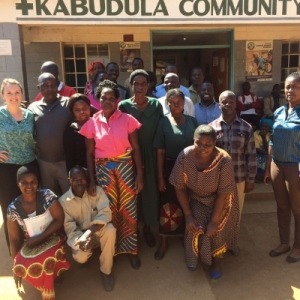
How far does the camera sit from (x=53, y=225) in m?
2.66

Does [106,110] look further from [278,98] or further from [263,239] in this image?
[278,98]

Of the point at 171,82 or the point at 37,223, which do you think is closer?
the point at 37,223

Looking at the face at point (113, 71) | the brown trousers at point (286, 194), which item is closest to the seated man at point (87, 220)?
the brown trousers at point (286, 194)

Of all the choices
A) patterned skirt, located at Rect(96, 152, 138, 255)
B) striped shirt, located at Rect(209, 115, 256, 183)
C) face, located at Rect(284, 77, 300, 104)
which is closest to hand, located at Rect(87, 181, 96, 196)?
patterned skirt, located at Rect(96, 152, 138, 255)

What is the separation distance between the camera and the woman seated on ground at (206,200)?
2.70m

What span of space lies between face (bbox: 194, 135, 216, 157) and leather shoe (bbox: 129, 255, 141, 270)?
3.93 ft

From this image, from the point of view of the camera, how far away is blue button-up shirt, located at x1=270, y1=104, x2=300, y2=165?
2.77 meters

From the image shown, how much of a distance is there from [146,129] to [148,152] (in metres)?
0.22

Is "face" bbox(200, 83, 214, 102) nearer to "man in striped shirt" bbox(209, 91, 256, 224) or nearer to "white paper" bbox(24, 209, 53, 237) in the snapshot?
"man in striped shirt" bbox(209, 91, 256, 224)

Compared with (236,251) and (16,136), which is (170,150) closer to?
(236,251)

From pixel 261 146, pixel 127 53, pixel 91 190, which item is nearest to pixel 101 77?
pixel 91 190

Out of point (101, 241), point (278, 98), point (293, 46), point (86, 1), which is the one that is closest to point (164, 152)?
point (101, 241)

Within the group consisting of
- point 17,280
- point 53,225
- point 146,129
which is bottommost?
point 17,280

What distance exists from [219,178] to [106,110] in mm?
1097
